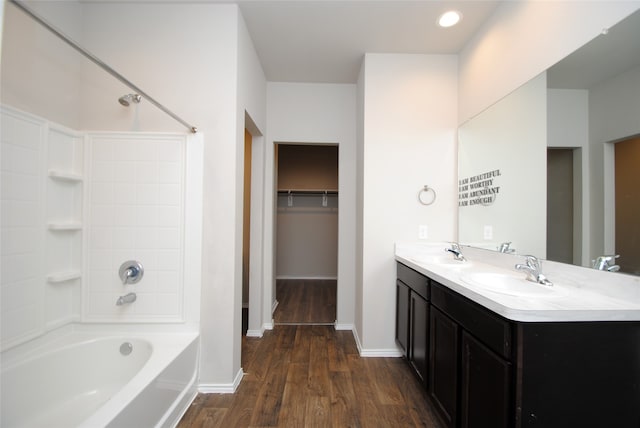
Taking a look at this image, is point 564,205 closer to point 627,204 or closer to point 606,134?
point 627,204

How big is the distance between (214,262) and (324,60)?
211 centimetres

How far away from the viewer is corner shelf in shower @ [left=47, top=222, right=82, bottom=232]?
5.06 feet

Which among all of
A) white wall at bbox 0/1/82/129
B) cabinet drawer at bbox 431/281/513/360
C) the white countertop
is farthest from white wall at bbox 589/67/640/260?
white wall at bbox 0/1/82/129

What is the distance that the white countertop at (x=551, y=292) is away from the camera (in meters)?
0.89

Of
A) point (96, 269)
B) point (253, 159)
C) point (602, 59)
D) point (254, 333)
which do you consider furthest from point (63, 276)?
point (602, 59)

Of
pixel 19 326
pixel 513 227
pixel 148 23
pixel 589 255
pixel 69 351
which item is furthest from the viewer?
pixel 148 23

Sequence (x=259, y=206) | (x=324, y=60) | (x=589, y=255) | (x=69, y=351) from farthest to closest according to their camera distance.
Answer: (x=259, y=206)
(x=324, y=60)
(x=69, y=351)
(x=589, y=255)

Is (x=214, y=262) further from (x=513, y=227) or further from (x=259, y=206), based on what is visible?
(x=513, y=227)

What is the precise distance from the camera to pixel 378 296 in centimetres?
226

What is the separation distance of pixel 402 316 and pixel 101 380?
84.2 inches

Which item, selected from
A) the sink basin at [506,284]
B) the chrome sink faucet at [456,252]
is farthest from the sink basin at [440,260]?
the sink basin at [506,284]

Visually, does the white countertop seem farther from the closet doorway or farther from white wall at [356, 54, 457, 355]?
the closet doorway

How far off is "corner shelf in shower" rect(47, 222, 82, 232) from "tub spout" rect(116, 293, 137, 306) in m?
0.55

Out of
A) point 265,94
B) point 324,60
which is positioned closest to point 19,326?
point 265,94
